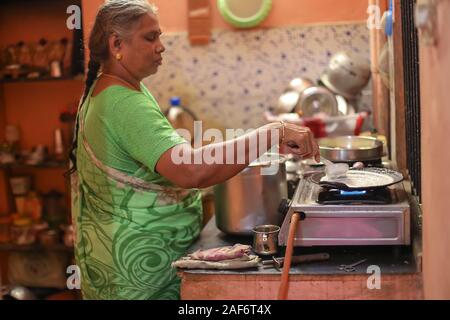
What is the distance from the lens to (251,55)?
3.62m

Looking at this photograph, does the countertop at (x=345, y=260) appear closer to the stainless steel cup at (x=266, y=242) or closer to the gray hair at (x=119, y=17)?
the stainless steel cup at (x=266, y=242)

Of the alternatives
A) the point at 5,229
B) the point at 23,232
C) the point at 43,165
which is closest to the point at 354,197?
the point at 43,165

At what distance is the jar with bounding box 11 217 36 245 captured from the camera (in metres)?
3.64

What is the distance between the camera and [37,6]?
379 cm

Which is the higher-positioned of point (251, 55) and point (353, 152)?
point (251, 55)

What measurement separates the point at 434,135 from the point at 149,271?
3.12 ft

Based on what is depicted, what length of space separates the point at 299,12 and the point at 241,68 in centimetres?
45

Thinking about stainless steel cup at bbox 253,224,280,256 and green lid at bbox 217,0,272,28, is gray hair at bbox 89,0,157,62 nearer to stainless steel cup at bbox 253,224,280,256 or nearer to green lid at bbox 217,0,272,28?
stainless steel cup at bbox 253,224,280,256

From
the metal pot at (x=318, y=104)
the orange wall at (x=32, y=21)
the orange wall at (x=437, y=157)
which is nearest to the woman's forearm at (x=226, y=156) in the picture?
the orange wall at (x=437, y=157)

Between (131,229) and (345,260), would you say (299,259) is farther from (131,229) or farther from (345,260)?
(131,229)

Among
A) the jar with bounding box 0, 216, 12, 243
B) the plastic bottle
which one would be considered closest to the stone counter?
the plastic bottle

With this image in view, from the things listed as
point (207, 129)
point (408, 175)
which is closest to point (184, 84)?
point (207, 129)

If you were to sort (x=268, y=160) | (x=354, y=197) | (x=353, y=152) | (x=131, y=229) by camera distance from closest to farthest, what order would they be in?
(x=354, y=197)
(x=131, y=229)
(x=268, y=160)
(x=353, y=152)

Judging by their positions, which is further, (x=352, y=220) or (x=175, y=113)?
(x=175, y=113)
